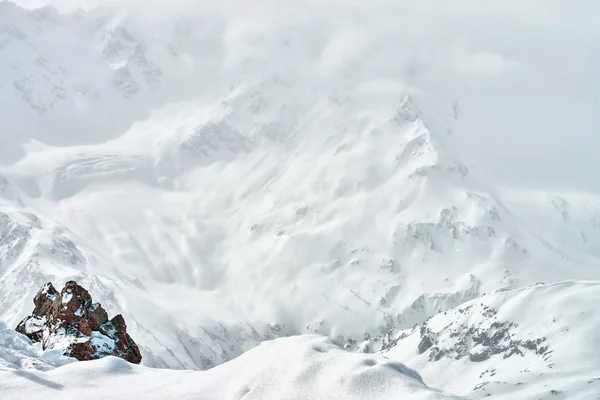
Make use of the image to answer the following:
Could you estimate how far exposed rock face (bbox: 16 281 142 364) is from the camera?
4319cm

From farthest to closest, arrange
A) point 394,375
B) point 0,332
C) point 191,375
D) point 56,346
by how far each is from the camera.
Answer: point 56,346 < point 0,332 < point 191,375 < point 394,375

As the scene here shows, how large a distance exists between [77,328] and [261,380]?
2504cm

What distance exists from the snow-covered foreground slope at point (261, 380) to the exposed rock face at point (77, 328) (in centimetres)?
1507

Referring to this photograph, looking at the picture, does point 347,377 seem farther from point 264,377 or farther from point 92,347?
point 92,347

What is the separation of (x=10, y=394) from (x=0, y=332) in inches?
611

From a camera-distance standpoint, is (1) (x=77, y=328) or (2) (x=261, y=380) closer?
(2) (x=261, y=380)

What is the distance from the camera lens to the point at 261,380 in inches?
930

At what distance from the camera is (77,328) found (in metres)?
45.6

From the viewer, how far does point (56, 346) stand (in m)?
42.6

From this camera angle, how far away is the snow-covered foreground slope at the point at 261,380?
2227 cm

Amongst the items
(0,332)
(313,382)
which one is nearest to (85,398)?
(313,382)

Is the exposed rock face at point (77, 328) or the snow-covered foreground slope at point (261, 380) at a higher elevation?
the snow-covered foreground slope at point (261, 380)

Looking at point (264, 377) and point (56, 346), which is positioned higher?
point (264, 377)

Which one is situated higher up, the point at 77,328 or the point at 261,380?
the point at 261,380
